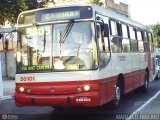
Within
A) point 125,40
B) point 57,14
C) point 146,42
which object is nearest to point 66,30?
point 57,14

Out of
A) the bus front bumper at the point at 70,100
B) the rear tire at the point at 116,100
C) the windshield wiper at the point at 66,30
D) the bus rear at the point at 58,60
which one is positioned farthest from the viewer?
the rear tire at the point at 116,100

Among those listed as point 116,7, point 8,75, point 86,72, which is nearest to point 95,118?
point 86,72

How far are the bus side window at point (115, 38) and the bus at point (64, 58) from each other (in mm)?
591

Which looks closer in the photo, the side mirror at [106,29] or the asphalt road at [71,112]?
the side mirror at [106,29]

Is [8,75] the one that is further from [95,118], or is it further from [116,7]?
[116,7]

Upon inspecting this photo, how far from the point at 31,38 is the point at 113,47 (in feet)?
8.63

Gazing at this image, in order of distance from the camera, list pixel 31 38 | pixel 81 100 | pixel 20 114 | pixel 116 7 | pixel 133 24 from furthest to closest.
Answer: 1. pixel 116 7
2. pixel 133 24
3. pixel 20 114
4. pixel 31 38
5. pixel 81 100

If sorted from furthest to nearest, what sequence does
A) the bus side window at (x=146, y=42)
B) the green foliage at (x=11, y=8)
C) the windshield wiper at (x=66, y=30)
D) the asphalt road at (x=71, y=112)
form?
the bus side window at (x=146, y=42)
the green foliage at (x=11, y=8)
the asphalt road at (x=71, y=112)
the windshield wiper at (x=66, y=30)

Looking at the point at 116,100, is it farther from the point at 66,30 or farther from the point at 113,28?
the point at 66,30

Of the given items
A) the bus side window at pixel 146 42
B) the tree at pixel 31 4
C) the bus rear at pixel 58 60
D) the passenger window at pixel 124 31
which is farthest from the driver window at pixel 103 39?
the tree at pixel 31 4

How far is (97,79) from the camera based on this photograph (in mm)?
10109

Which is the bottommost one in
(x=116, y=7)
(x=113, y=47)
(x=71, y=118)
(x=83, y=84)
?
(x=71, y=118)

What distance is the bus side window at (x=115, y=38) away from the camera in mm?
11984

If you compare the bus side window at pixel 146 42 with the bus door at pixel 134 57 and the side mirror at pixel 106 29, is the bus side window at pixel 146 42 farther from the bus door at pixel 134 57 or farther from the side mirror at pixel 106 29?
the side mirror at pixel 106 29
